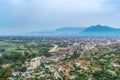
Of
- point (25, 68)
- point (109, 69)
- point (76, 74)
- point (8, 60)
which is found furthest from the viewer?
point (8, 60)

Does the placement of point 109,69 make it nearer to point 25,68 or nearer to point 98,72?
point 98,72

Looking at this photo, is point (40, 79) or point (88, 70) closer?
point (40, 79)

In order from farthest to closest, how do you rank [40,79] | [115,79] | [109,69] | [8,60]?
[8,60], [109,69], [115,79], [40,79]

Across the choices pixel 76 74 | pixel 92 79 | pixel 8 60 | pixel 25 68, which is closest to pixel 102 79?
pixel 92 79

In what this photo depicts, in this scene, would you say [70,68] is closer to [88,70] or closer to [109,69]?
[88,70]

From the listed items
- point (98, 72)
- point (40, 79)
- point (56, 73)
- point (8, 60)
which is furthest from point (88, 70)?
point (8, 60)

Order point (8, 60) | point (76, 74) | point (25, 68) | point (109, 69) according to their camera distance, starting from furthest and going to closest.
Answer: point (8, 60), point (25, 68), point (109, 69), point (76, 74)

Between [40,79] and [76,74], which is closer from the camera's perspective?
[40,79]

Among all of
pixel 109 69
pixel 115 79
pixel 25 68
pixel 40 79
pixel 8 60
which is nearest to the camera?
pixel 40 79
